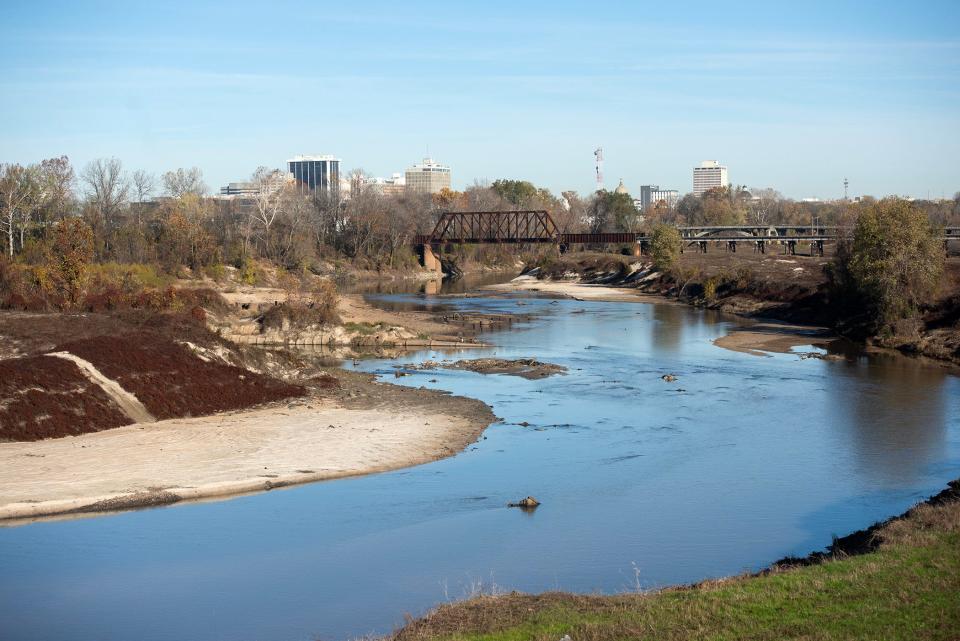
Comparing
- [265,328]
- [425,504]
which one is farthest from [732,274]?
[425,504]

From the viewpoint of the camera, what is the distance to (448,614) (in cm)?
1659

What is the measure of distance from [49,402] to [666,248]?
80.6 meters

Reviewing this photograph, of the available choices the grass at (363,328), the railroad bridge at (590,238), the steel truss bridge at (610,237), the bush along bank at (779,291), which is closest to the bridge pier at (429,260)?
the railroad bridge at (590,238)

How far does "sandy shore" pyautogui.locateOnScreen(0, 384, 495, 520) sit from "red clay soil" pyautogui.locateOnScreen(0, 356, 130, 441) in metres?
0.69

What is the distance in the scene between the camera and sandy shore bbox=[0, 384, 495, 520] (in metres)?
26.5

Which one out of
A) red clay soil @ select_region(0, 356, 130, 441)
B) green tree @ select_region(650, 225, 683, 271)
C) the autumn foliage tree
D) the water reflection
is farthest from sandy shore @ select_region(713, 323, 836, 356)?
the autumn foliage tree

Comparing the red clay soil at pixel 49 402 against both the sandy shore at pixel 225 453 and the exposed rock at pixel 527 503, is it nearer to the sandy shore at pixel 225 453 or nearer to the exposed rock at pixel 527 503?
the sandy shore at pixel 225 453

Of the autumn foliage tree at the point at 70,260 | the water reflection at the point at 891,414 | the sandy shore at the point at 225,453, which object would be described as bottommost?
the water reflection at the point at 891,414

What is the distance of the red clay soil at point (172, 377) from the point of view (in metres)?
36.3

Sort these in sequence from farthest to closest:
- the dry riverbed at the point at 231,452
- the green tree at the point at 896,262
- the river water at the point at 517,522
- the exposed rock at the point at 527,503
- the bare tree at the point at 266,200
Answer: the bare tree at the point at 266,200 → the green tree at the point at 896,262 → the dry riverbed at the point at 231,452 → the exposed rock at the point at 527,503 → the river water at the point at 517,522

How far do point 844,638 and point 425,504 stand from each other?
Answer: 1444 centimetres

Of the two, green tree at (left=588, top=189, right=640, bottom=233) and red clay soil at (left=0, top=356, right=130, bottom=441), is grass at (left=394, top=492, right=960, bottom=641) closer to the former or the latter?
red clay soil at (left=0, top=356, right=130, bottom=441)

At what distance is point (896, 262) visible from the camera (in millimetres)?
59188

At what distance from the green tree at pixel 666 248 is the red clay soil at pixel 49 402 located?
78148 mm
